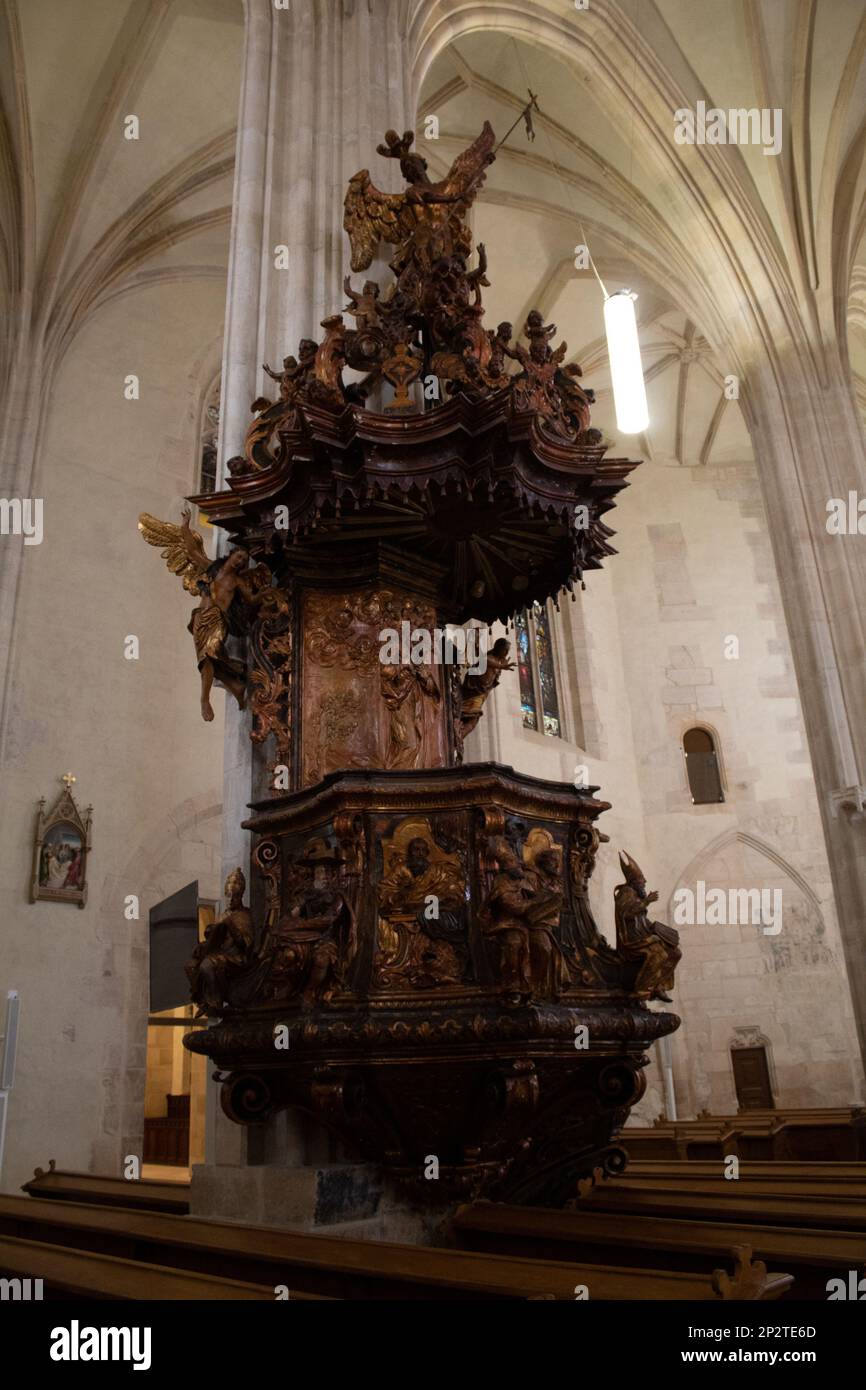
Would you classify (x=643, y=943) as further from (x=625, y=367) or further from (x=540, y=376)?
(x=625, y=367)

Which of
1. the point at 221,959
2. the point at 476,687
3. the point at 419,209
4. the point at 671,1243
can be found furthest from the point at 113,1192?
the point at 419,209

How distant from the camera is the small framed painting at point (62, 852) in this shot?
10.6 m

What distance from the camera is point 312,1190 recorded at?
3.98 metres

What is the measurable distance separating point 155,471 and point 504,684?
551cm

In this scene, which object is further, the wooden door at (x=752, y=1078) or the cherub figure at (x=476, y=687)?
the wooden door at (x=752, y=1078)

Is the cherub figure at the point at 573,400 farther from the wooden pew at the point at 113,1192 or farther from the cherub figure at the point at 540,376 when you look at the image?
the wooden pew at the point at 113,1192

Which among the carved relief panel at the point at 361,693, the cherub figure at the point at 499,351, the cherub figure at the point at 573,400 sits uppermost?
the cherub figure at the point at 499,351

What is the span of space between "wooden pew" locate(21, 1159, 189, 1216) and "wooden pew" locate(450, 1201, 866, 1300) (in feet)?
6.80

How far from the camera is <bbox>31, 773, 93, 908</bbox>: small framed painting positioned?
10.6 m

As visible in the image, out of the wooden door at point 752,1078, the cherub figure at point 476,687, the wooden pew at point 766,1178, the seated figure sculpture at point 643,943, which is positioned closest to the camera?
the seated figure sculpture at point 643,943

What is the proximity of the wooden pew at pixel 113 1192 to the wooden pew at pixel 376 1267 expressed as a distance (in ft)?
3.41

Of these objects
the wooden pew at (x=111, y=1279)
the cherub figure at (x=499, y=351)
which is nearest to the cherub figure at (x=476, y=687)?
the cherub figure at (x=499, y=351)

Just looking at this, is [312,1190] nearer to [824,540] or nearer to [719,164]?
[824,540]
